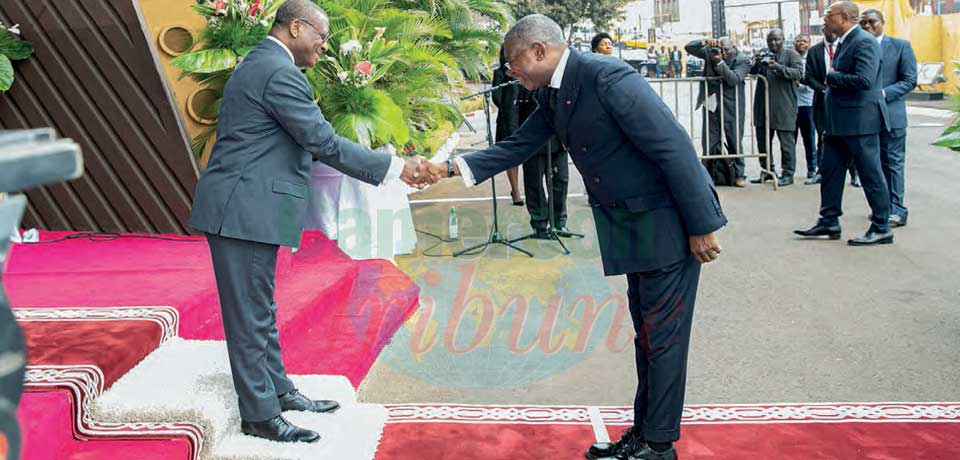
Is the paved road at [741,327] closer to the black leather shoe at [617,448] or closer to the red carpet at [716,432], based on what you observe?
the red carpet at [716,432]

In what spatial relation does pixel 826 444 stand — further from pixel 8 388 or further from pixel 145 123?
pixel 145 123

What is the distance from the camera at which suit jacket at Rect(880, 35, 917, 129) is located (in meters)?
8.56

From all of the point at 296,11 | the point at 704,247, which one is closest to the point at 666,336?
the point at 704,247

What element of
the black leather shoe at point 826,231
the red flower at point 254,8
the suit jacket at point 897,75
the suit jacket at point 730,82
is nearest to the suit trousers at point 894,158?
the suit jacket at point 897,75

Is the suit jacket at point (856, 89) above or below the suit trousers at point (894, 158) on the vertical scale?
above

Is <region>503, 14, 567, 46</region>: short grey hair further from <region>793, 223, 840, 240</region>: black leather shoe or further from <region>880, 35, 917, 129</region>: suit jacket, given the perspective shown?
<region>880, 35, 917, 129</region>: suit jacket

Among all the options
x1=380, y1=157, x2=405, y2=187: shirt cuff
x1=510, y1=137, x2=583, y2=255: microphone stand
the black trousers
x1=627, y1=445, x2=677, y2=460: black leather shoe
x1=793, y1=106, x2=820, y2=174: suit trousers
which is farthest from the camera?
x1=793, y1=106, x2=820, y2=174: suit trousers

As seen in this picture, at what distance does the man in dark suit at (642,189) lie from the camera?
3.50 meters

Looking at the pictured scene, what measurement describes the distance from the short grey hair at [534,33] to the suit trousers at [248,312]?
1238 mm

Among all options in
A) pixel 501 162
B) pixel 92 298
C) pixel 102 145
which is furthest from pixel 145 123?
pixel 501 162

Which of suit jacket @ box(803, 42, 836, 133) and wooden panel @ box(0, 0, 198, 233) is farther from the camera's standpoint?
suit jacket @ box(803, 42, 836, 133)

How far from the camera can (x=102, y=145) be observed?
22.2 feet

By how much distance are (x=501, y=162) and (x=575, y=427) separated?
1.20 meters

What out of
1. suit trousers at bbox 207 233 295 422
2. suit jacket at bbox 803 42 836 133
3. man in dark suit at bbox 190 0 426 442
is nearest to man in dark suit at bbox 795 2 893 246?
suit jacket at bbox 803 42 836 133
